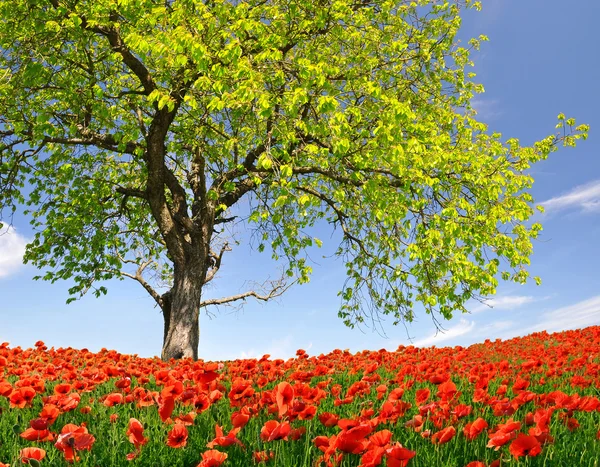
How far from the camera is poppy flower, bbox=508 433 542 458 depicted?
8.53ft

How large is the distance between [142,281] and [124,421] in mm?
16437

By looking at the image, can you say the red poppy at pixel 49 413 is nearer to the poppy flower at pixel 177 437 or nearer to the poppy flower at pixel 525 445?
the poppy flower at pixel 177 437

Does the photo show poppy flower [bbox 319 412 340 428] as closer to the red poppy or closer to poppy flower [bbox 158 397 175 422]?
poppy flower [bbox 158 397 175 422]

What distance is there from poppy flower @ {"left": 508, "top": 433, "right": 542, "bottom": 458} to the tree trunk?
11.2 m

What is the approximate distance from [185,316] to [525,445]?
11.5 metres

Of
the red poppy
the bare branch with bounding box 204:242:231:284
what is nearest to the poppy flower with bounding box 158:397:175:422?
the red poppy

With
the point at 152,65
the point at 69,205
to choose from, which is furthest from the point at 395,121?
the point at 69,205

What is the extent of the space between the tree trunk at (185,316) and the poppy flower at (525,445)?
440 inches

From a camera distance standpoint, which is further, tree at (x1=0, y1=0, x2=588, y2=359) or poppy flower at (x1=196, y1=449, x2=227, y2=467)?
tree at (x1=0, y1=0, x2=588, y2=359)

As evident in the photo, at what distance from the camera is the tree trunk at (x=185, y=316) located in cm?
1303

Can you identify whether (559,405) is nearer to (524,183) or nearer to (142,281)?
(524,183)

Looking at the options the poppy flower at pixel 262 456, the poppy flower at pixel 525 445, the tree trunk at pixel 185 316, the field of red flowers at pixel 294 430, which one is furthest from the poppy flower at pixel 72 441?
the tree trunk at pixel 185 316

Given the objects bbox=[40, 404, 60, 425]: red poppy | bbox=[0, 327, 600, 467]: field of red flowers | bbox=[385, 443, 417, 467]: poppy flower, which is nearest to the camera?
bbox=[385, 443, 417, 467]: poppy flower

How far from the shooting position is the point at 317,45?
13.1m
